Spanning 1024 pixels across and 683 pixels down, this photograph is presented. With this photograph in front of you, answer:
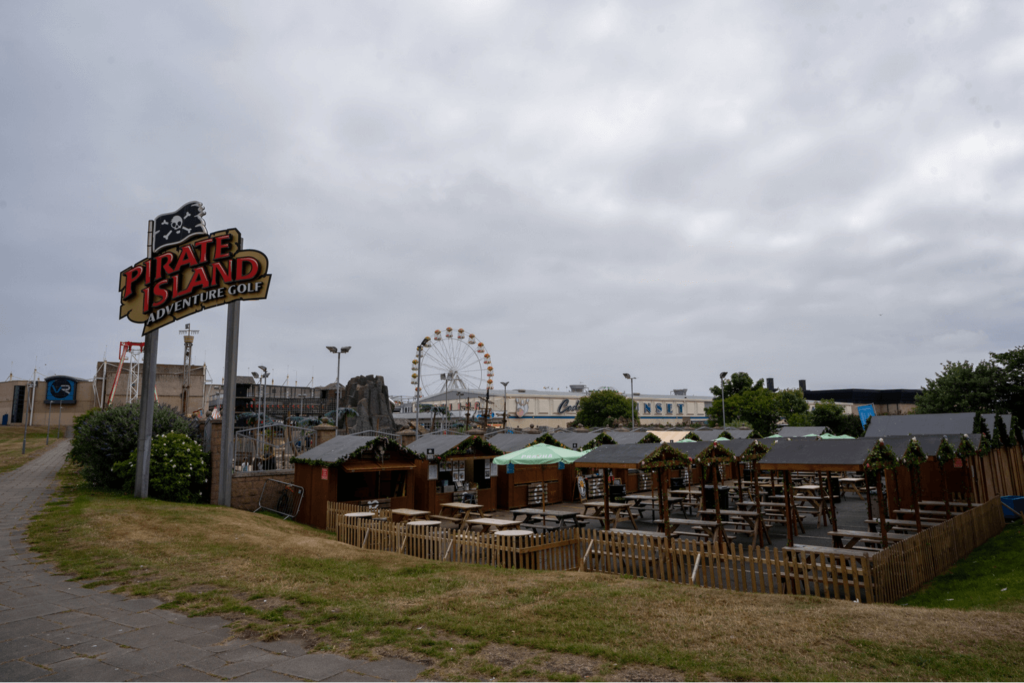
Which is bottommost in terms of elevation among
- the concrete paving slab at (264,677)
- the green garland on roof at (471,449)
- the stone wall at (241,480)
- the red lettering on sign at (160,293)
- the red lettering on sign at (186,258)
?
the concrete paving slab at (264,677)

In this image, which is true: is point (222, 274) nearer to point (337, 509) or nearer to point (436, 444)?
point (337, 509)

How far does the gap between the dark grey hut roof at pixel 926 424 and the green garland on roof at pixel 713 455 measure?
13.0 meters

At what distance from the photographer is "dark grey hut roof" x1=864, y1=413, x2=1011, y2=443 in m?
24.0

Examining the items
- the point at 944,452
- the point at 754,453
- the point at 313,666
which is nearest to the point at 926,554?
the point at 754,453

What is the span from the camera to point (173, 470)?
66.7 ft

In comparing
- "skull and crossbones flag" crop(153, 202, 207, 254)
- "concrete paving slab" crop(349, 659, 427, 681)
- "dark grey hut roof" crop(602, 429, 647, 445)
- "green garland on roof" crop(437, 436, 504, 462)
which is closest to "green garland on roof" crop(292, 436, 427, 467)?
"green garland on roof" crop(437, 436, 504, 462)

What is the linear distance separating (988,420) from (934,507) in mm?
7282

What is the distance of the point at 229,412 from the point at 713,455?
16.0 meters

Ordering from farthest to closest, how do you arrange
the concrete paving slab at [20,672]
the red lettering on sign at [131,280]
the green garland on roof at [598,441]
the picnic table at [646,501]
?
1. the green garland on roof at [598,441]
2. the red lettering on sign at [131,280]
3. the picnic table at [646,501]
4. the concrete paving slab at [20,672]

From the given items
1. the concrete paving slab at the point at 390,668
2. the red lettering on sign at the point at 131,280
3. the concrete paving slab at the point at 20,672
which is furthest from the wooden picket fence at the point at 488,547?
the red lettering on sign at the point at 131,280

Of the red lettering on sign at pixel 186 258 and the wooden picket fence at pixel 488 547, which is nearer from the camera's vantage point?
the wooden picket fence at pixel 488 547

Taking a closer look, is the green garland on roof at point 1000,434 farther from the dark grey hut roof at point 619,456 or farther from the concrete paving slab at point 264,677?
the concrete paving slab at point 264,677

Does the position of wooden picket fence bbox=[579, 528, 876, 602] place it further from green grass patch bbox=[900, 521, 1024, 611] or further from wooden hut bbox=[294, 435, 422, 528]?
wooden hut bbox=[294, 435, 422, 528]

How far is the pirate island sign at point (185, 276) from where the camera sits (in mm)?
21391
